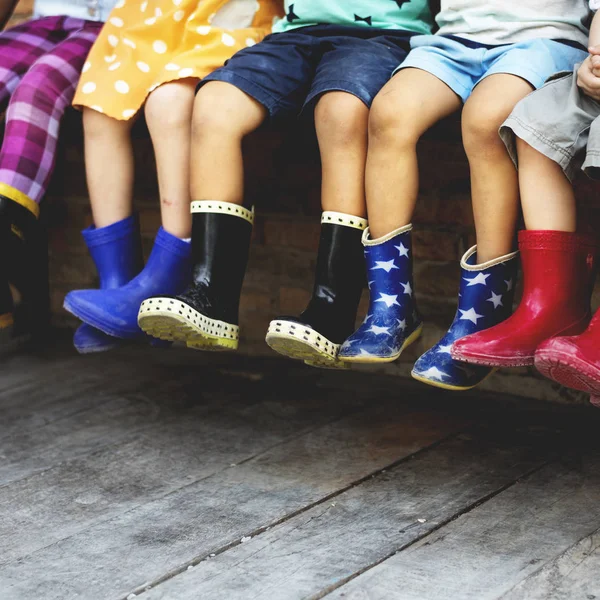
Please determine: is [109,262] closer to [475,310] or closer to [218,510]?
[218,510]

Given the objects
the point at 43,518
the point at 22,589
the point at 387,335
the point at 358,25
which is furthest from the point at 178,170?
the point at 22,589

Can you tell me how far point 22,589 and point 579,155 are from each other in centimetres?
103

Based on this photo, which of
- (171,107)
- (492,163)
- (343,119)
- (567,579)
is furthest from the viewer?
(171,107)

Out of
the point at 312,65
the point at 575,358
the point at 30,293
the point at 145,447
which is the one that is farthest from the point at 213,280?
the point at 30,293

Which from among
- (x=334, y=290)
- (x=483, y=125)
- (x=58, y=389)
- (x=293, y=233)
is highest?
(x=483, y=125)

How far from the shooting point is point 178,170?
1.78 m

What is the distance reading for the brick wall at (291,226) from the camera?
198 cm

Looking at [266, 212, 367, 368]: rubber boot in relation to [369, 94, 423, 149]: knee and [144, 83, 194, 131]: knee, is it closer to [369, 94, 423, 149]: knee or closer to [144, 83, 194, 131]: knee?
[369, 94, 423, 149]: knee

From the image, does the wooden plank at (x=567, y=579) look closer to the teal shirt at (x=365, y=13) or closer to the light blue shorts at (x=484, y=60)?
the light blue shorts at (x=484, y=60)

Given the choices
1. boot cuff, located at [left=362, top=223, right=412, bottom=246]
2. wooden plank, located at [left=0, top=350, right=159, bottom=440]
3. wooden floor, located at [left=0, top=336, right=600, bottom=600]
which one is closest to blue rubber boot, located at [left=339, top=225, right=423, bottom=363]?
boot cuff, located at [left=362, top=223, right=412, bottom=246]

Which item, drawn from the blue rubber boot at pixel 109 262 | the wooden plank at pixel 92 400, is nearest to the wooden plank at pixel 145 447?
the wooden plank at pixel 92 400

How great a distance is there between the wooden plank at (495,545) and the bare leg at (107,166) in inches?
38.6

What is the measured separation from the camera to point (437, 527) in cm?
133

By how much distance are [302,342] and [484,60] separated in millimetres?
605
